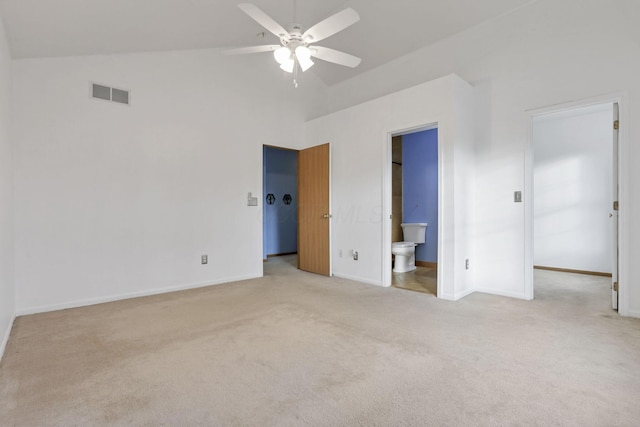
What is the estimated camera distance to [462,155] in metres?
3.65

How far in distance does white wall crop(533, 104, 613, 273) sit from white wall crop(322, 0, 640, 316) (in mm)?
1806

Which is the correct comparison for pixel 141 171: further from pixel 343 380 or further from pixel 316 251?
pixel 343 380

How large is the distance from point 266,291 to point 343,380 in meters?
2.26

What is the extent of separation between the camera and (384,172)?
13.7 feet

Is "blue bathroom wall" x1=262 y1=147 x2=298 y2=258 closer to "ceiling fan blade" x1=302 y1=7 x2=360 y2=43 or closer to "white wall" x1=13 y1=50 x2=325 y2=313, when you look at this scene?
"white wall" x1=13 y1=50 x2=325 y2=313

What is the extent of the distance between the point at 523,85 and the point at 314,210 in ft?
10.3

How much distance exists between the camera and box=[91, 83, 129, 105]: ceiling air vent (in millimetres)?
3465

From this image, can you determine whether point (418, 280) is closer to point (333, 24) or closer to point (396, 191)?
point (396, 191)

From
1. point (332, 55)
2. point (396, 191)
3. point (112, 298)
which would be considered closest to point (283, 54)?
point (332, 55)

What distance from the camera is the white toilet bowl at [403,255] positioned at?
5070 millimetres

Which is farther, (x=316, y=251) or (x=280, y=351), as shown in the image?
(x=316, y=251)

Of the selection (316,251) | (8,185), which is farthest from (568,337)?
(8,185)

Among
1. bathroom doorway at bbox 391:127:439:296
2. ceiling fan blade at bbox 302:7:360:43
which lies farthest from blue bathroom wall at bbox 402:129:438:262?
ceiling fan blade at bbox 302:7:360:43

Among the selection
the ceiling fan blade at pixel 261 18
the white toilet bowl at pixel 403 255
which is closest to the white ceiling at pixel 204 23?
the ceiling fan blade at pixel 261 18
